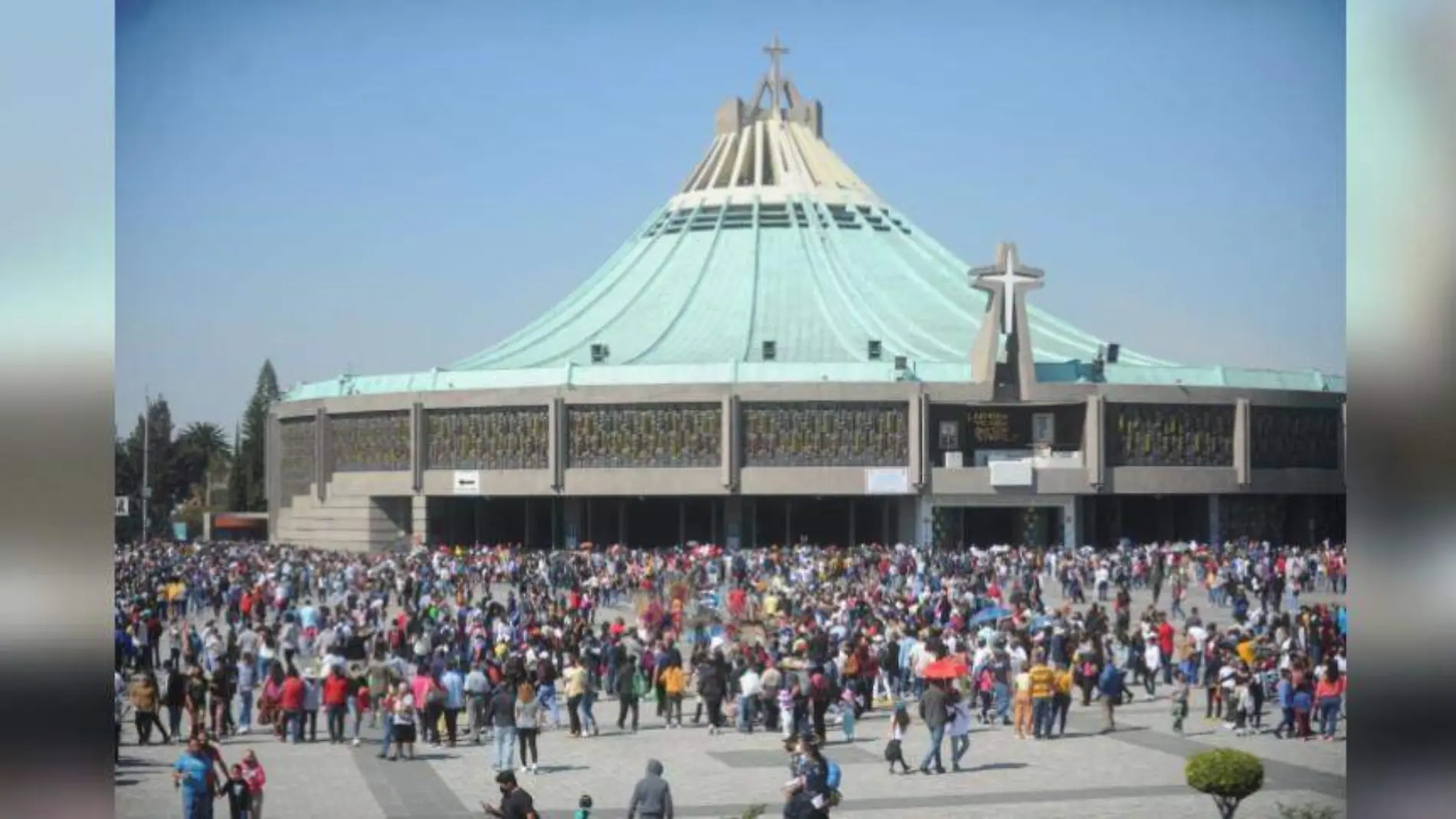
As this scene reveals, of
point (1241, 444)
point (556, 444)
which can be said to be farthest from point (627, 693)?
point (1241, 444)

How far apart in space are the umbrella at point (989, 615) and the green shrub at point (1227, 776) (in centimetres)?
948

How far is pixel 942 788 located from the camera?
1302 cm

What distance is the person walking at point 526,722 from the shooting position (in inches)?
518

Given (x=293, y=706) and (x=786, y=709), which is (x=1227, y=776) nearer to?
(x=786, y=709)

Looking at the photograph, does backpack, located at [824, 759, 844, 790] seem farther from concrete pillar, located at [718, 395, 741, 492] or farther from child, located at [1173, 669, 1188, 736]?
concrete pillar, located at [718, 395, 741, 492]

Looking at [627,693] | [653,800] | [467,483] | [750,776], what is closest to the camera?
[653,800]

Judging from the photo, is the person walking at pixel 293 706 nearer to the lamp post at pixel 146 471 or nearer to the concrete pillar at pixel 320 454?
the lamp post at pixel 146 471

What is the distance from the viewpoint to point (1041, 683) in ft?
50.2

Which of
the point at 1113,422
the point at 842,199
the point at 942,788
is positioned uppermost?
the point at 842,199

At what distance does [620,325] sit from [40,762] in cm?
3373

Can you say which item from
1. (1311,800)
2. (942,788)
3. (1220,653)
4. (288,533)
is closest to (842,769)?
(942,788)

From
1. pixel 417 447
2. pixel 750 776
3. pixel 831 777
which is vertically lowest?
pixel 750 776

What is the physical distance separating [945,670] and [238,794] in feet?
19.8

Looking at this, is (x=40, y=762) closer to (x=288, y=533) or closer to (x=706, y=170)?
(x=288, y=533)
